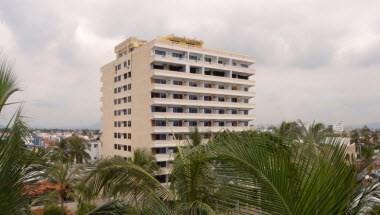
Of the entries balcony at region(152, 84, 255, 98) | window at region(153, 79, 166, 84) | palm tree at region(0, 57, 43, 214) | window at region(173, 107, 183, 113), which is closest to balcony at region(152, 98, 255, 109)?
window at region(173, 107, 183, 113)

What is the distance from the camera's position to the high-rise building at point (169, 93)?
3672cm

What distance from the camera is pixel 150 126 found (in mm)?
36250

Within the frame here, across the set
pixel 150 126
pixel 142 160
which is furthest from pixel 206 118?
pixel 142 160

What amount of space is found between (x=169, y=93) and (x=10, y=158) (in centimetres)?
3527

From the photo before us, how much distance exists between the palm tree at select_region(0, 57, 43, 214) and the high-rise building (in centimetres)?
3000

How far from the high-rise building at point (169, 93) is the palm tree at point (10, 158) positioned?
30003mm

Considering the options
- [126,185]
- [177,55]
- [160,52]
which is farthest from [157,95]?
[126,185]

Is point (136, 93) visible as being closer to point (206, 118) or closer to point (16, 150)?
point (206, 118)

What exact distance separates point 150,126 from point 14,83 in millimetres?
33789

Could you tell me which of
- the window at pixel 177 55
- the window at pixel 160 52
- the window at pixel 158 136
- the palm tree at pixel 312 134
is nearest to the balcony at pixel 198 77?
the window at pixel 160 52

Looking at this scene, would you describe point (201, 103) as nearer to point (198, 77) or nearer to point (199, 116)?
point (199, 116)

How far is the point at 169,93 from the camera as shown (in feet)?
124

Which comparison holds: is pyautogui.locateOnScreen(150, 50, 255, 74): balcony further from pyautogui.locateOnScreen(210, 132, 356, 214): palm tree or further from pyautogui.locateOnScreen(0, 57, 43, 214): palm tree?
pyautogui.locateOnScreen(210, 132, 356, 214): palm tree

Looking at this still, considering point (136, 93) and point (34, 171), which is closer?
point (34, 171)
